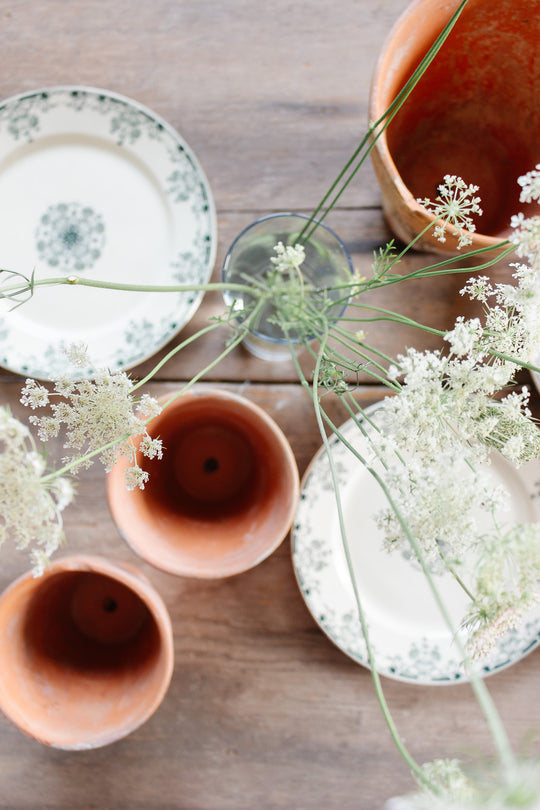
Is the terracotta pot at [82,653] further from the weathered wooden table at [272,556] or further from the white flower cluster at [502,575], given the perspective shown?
the white flower cluster at [502,575]

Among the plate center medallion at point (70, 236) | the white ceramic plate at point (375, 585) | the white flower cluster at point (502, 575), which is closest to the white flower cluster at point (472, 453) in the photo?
the white flower cluster at point (502, 575)

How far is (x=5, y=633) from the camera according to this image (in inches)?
22.9

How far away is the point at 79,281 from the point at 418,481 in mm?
229

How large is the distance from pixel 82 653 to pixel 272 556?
0.23 m

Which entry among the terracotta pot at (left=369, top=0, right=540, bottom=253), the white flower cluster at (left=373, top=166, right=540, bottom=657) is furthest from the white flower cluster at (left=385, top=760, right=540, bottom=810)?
the terracotta pot at (left=369, top=0, right=540, bottom=253)

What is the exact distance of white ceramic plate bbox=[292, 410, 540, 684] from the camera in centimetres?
66

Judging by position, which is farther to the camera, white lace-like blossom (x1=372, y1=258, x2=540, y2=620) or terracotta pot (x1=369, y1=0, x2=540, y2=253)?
terracotta pot (x1=369, y1=0, x2=540, y2=253)

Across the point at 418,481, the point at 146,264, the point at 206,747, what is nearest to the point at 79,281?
the point at 418,481

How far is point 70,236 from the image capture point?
0.69 m

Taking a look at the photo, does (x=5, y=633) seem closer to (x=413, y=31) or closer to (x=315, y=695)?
(x=315, y=695)

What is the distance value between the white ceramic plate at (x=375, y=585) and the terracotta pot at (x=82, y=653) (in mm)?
177

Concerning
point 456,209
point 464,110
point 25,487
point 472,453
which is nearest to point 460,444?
point 472,453

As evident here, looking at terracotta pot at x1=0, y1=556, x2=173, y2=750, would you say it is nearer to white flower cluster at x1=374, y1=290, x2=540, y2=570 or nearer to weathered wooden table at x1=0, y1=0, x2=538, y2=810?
weathered wooden table at x1=0, y1=0, x2=538, y2=810

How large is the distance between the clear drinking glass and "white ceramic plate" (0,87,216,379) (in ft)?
0.12
